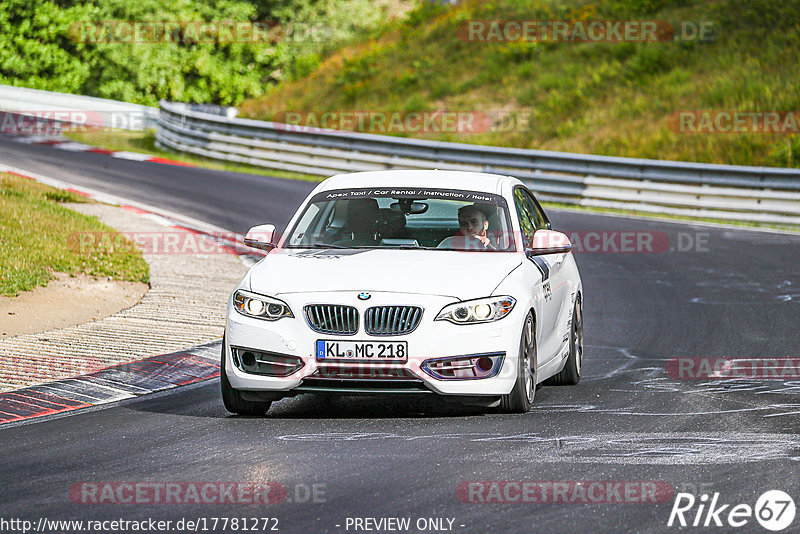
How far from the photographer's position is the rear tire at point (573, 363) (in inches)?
384

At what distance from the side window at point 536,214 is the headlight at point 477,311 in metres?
2.14

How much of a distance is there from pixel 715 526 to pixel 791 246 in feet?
48.5

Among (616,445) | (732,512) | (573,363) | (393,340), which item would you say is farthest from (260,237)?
(732,512)

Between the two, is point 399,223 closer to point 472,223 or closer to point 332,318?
point 472,223

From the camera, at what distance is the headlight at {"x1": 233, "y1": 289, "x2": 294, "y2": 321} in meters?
7.99

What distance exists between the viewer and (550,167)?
82.7 feet
